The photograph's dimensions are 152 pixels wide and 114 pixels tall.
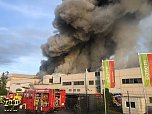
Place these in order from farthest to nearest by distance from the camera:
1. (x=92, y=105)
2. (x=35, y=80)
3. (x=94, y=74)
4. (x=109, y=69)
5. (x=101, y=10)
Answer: (x=35, y=80)
(x=101, y=10)
(x=94, y=74)
(x=92, y=105)
(x=109, y=69)

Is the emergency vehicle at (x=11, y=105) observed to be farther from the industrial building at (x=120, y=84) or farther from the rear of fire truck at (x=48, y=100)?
the industrial building at (x=120, y=84)

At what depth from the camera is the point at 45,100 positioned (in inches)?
1137

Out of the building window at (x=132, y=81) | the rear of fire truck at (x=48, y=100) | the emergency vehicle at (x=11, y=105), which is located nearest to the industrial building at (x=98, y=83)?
the building window at (x=132, y=81)

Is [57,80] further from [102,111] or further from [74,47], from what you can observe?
[102,111]

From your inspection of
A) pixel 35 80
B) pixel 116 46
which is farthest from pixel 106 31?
pixel 35 80

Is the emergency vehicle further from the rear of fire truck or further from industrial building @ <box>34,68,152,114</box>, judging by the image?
industrial building @ <box>34,68,152,114</box>

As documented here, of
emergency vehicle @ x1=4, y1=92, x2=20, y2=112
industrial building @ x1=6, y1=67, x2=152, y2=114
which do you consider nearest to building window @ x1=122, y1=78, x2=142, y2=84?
industrial building @ x1=6, y1=67, x2=152, y2=114

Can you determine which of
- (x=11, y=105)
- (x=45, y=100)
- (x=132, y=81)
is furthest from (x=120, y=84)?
(x=45, y=100)

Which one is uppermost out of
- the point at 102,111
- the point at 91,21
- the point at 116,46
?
the point at 91,21

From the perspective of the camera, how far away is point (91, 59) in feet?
295

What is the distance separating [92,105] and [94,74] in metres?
41.8

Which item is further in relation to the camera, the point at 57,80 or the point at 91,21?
the point at 57,80

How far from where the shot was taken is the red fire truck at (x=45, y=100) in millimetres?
28578

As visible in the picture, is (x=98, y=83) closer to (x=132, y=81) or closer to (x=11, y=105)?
(x=132, y=81)
